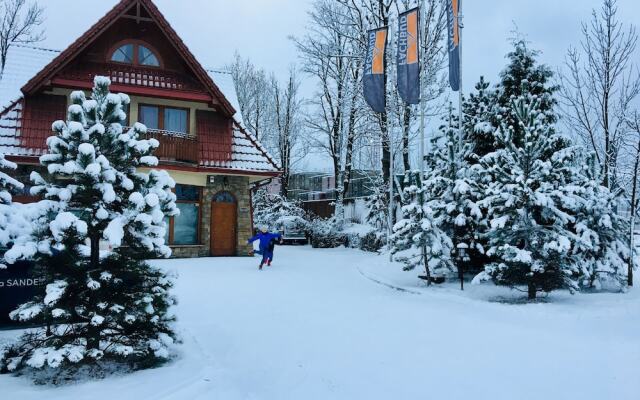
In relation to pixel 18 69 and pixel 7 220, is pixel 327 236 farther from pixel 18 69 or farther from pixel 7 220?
pixel 7 220

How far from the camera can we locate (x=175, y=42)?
1750 centimetres

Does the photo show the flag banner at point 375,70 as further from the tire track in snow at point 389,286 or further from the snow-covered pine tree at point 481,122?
the tire track in snow at point 389,286

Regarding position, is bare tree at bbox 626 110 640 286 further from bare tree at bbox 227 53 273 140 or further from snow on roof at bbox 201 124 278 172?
bare tree at bbox 227 53 273 140

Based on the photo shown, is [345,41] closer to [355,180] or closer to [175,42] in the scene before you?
[355,180]

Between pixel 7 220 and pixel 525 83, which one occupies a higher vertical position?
pixel 525 83

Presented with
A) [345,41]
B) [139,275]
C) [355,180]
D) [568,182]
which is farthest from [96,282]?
[355,180]

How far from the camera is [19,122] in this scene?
1645 centimetres

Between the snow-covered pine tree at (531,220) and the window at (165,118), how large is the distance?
12862 mm

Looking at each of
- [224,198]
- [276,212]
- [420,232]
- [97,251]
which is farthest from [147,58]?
[97,251]

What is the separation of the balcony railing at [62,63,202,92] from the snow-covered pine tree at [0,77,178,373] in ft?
42.5

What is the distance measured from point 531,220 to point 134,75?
14697mm

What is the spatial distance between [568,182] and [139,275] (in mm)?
9818

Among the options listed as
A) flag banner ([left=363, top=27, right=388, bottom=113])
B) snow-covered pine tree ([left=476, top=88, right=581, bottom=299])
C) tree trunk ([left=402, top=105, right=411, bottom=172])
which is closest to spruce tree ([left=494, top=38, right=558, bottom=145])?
snow-covered pine tree ([left=476, top=88, right=581, bottom=299])

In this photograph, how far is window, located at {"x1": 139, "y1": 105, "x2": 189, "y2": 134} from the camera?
18156 millimetres
